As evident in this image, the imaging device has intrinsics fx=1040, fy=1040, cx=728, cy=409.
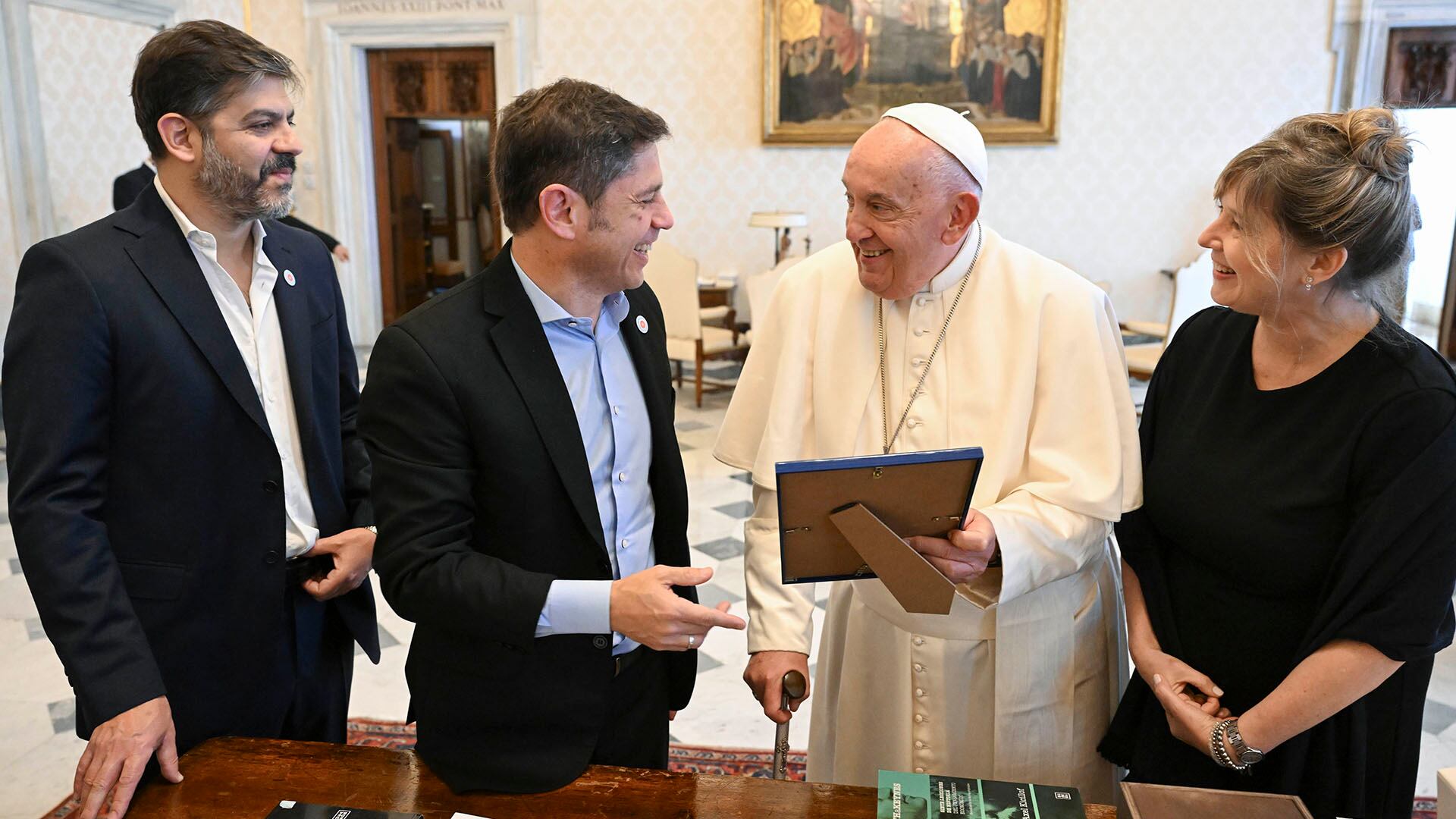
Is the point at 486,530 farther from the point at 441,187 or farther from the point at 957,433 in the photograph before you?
the point at 441,187

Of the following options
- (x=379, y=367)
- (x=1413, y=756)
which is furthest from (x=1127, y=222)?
(x=379, y=367)

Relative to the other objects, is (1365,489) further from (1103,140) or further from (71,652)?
(1103,140)

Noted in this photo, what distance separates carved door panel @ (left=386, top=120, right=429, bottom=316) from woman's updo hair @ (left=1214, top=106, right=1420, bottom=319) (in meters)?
10.1

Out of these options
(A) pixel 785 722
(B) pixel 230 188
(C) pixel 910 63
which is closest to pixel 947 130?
(A) pixel 785 722

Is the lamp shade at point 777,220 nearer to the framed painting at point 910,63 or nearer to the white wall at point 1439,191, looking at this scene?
the framed painting at point 910,63

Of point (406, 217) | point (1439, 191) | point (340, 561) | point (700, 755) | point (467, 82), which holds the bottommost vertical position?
point (700, 755)

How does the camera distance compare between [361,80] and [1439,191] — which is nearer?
[1439,191]

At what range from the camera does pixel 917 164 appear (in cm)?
179

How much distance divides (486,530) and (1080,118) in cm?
923

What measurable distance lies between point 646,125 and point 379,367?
1.87 ft

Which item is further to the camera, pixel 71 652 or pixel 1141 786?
pixel 71 652

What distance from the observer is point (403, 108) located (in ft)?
35.5

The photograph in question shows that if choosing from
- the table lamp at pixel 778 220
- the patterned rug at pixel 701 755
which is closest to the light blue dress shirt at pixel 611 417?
the patterned rug at pixel 701 755

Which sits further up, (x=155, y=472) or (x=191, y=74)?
(x=191, y=74)
